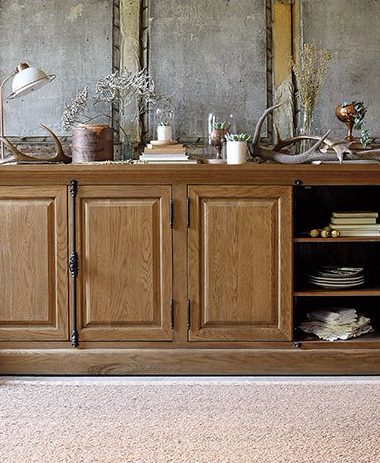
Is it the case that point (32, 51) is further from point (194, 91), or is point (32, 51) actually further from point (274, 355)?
point (274, 355)

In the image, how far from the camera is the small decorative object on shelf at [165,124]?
3.48 meters

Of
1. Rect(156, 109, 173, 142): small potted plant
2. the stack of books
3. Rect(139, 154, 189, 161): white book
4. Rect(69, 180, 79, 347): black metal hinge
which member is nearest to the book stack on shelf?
Rect(139, 154, 189, 161): white book

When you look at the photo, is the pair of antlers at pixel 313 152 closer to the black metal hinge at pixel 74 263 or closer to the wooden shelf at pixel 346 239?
the wooden shelf at pixel 346 239

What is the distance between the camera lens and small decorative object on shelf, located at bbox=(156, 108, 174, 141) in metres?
3.48

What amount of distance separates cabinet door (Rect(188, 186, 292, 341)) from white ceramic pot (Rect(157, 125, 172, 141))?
42 cm

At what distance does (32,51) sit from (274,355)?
1926 mm

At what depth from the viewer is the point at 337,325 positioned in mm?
3307

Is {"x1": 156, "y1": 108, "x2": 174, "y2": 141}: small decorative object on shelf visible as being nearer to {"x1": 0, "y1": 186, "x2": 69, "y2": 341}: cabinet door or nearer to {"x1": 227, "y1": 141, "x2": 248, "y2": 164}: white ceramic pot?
{"x1": 227, "y1": 141, "x2": 248, "y2": 164}: white ceramic pot

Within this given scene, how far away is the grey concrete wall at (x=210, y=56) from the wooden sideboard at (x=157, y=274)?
0.69 m

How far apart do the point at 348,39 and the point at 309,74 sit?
0.97 ft

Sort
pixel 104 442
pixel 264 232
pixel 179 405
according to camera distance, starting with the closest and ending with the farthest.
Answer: pixel 104 442
pixel 179 405
pixel 264 232

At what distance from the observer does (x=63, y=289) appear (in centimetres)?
320

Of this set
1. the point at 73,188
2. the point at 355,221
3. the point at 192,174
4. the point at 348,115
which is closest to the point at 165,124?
the point at 192,174

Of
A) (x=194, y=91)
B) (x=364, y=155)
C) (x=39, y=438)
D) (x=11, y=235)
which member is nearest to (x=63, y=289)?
(x=11, y=235)
